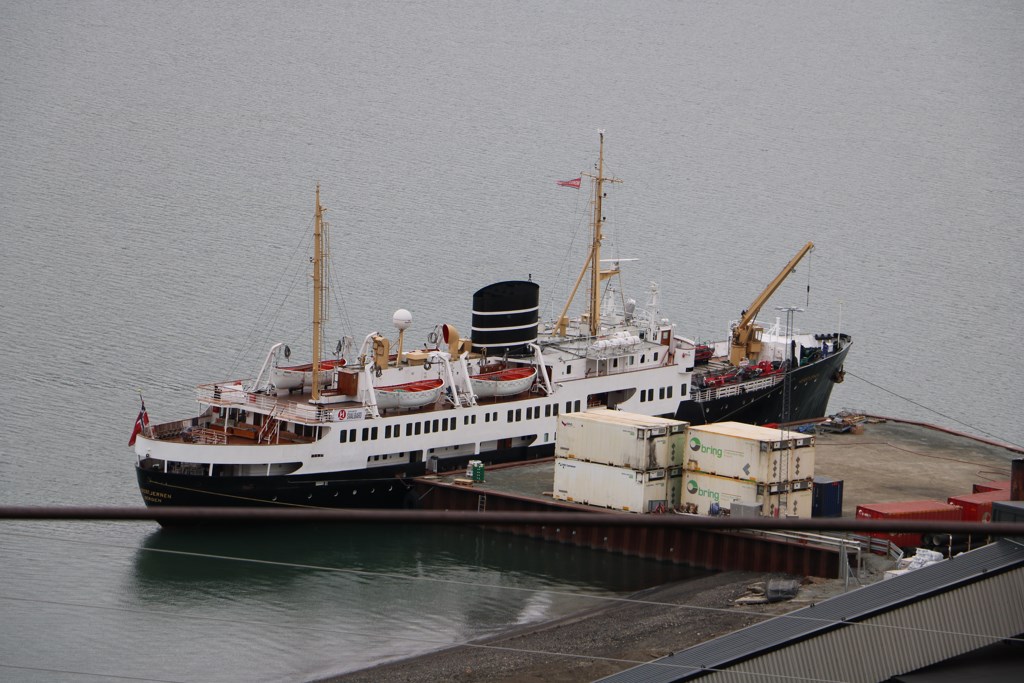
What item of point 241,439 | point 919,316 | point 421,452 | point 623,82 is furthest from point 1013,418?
point 623,82

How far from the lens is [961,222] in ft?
322

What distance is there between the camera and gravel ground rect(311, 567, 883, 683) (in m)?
35.9

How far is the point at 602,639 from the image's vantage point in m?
38.4

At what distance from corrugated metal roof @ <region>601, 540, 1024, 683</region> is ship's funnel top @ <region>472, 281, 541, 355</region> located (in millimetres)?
22197

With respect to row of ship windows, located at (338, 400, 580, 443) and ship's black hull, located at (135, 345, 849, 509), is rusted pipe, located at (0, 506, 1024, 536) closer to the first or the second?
ship's black hull, located at (135, 345, 849, 509)

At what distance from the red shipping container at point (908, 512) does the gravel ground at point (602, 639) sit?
2.67 metres

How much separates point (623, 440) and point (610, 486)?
1516 mm

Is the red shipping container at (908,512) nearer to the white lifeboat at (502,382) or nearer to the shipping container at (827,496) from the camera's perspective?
the shipping container at (827,496)

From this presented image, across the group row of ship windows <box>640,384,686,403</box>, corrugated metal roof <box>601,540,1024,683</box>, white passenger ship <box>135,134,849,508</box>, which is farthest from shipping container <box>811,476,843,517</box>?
corrugated metal roof <box>601,540,1024,683</box>

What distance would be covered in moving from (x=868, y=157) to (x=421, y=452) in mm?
72758


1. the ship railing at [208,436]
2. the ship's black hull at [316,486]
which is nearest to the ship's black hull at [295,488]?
the ship's black hull at [316,486]

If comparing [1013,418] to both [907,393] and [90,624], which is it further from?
[90,624]

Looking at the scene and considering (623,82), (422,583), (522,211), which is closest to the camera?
(422,583)

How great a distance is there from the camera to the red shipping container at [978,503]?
4519cm
